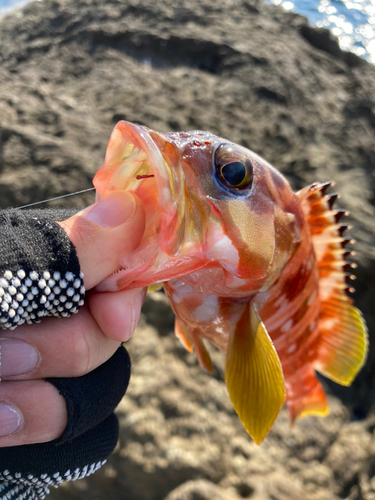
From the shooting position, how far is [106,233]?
1.03 m

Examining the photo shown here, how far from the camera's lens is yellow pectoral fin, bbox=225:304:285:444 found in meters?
1.21

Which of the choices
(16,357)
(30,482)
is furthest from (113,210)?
(30,482)

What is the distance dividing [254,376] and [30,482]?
70 cm

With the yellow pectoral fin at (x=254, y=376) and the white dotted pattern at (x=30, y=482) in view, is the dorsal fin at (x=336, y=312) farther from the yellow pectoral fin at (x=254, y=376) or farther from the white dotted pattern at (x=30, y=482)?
the white dotted pattern at (x=30, y=482)

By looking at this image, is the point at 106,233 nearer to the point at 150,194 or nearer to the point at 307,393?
the point at 150,194

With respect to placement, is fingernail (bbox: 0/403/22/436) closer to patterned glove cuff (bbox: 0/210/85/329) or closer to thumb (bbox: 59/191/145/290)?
patterned glove cuff (bbox: 0/210/85/329)

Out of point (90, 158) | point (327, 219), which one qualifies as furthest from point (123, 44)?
point (327, 219)

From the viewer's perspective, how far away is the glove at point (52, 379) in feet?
3.16

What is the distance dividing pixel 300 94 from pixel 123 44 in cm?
176

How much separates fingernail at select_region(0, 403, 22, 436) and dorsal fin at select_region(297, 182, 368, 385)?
3.89ft

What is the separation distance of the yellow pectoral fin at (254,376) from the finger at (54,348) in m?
0.42

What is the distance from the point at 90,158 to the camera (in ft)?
9.30

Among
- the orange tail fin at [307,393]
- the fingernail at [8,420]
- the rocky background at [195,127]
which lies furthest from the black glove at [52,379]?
the rocky background at [195,127]

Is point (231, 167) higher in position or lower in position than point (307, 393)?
higher
